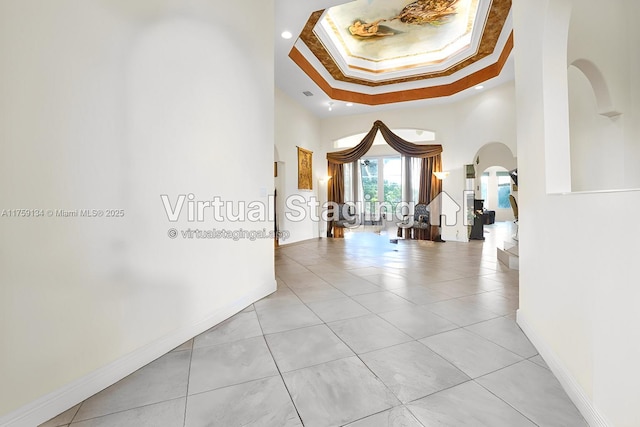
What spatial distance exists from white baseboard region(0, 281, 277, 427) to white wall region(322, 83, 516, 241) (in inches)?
298

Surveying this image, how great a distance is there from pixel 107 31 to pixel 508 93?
787 cm

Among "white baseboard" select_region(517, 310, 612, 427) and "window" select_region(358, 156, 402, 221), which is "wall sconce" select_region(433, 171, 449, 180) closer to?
"window" select_region(358, 156, 402, 221)

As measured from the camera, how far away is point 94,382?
5.15 ft

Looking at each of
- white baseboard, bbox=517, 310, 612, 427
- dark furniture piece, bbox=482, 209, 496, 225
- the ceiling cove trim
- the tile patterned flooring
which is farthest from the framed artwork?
dark furniture piece, bbox=482, 209, 496, 225

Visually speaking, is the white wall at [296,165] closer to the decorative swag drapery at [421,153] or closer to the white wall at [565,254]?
the decorative swag drapery at [421,153]

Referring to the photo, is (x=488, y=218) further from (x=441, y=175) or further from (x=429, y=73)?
(x=429, y=73)

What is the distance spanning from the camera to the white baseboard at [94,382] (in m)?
1.31

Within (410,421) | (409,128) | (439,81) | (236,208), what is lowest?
(410,421)

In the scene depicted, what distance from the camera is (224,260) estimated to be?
8.66ft

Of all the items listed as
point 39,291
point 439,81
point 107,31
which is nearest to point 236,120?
point 107,31

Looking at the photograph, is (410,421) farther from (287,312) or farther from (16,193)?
(16,193)

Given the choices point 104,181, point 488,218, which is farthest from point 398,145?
point 488,218

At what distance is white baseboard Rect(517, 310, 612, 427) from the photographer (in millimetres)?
1260

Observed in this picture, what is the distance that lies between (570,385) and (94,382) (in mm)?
2567
